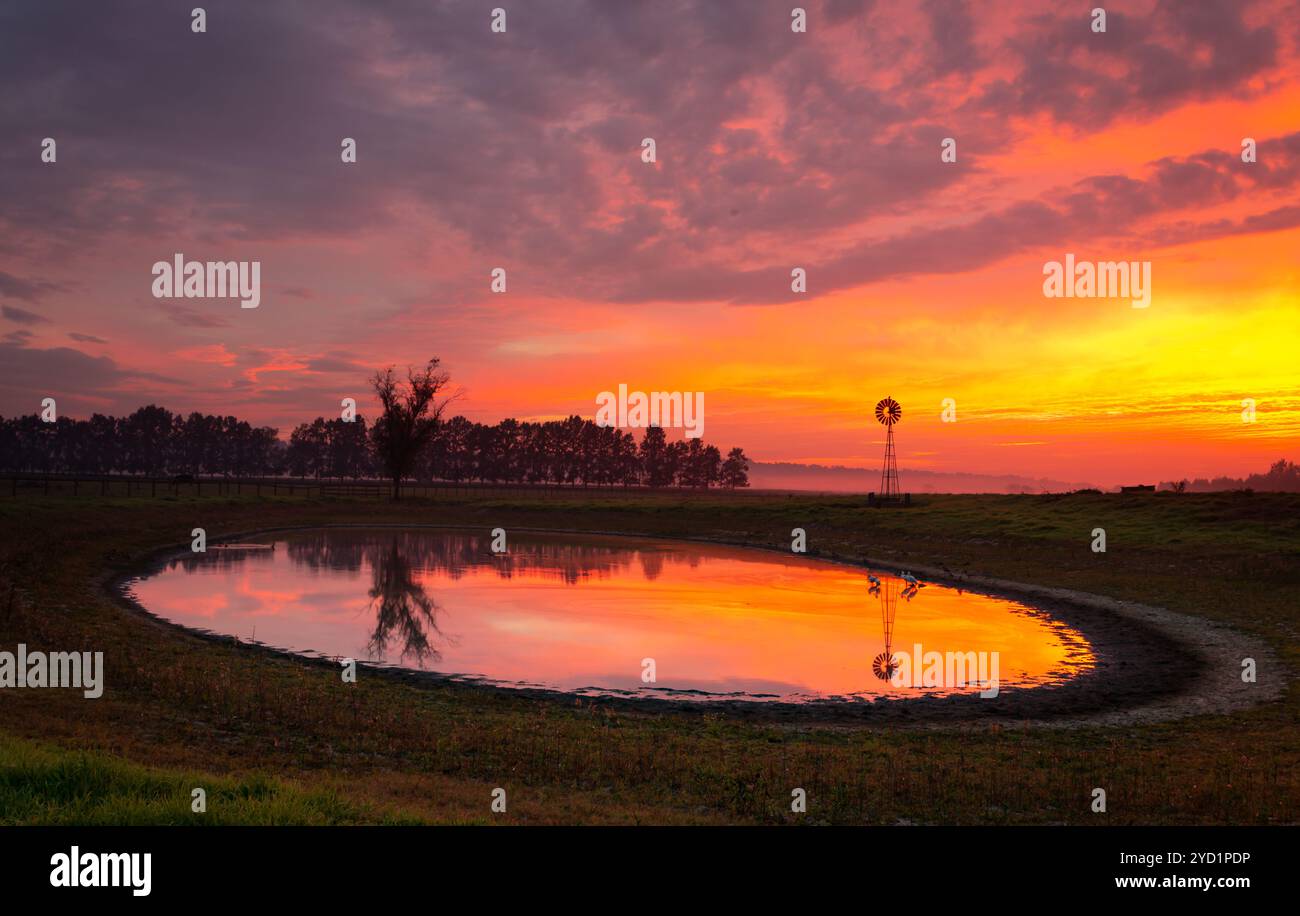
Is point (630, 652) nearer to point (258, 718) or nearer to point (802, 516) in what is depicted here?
point (258, 718)

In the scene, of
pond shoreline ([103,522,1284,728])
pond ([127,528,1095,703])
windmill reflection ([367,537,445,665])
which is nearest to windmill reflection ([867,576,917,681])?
pond ([127,528,1095,703])

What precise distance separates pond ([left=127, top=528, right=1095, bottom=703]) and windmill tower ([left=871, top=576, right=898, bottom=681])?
109 millimetres

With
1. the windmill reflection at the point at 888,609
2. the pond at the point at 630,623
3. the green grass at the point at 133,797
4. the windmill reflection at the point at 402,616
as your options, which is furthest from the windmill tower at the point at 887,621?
the green grass at the point at 133,797

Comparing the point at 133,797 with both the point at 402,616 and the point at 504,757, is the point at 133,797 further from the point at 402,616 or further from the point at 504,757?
the point at 402,616

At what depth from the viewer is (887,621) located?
33688mm

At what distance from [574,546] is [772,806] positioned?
5660 cm

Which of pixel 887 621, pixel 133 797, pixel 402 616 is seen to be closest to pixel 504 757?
pixel 133 797

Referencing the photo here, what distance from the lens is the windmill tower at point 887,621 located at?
25094 millimetres

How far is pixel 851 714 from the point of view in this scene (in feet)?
66.4

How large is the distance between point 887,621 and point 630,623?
10.4 m

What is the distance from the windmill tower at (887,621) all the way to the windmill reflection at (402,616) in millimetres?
13378

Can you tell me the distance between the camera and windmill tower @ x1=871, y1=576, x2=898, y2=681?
25.1 m

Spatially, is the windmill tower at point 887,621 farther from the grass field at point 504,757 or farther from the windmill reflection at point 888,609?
the grass field at point 504,757

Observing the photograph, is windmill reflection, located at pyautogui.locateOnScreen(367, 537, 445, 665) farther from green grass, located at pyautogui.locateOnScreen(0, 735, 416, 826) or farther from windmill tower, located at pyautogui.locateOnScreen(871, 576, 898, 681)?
green grass, located at pyautogui.locateOnScreen(0, 735, 416, 826)
